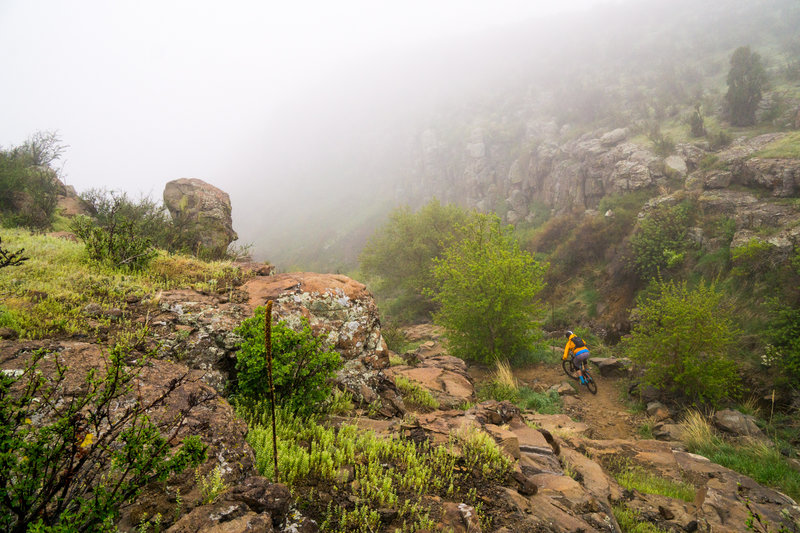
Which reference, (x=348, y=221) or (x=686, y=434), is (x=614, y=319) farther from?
(x=348, y=221)

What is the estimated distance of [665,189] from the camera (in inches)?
736

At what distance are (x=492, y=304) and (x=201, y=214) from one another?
400 inches

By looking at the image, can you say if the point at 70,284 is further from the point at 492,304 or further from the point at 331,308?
the point at 492,304

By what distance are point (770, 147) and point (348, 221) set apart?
47.0m

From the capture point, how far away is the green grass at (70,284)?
4246mm

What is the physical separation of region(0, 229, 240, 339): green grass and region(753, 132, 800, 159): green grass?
22.0 meters

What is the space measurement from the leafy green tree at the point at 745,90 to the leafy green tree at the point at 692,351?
65.3 feet

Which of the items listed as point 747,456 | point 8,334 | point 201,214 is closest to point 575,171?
point 747,456

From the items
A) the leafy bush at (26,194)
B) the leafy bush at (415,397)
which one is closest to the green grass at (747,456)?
the leafy bush at (415,397)

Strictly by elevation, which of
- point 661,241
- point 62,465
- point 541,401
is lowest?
point 541,401

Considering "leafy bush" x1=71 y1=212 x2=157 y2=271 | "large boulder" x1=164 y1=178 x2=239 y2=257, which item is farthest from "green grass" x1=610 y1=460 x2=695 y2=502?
"large boulder" x1=164 y1=178 x2=239 y2=257

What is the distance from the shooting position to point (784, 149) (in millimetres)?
15414


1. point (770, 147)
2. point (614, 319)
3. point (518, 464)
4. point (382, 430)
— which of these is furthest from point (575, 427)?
point (770, 147)

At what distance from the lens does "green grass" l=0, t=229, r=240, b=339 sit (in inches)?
167
